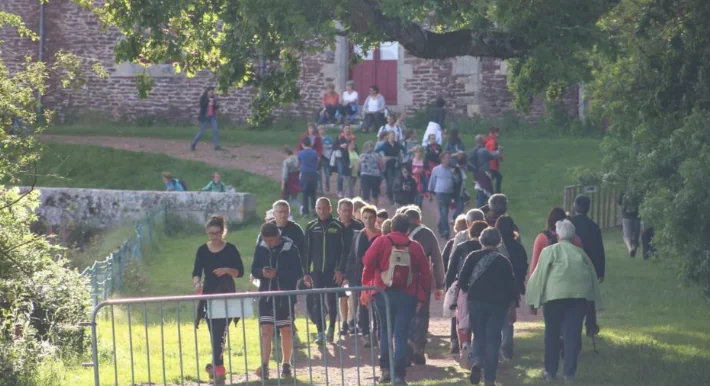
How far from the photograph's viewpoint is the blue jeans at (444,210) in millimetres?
21906

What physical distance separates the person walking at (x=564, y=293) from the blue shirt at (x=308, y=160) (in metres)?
11.8

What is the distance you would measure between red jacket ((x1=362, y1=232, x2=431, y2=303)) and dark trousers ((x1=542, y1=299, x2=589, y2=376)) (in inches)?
48.2

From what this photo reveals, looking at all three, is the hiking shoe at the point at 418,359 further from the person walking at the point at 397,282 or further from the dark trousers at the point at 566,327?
the dark trousers at the point at 566,327

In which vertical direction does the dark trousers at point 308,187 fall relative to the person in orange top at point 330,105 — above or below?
below

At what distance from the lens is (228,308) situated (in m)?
11.1

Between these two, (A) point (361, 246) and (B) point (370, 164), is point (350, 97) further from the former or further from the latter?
(A) point (361, 246)

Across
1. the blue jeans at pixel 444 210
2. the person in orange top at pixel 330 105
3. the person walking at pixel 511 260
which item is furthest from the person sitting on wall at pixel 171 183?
the person walking at pixel 511 260

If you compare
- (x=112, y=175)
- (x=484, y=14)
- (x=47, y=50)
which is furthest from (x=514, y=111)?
(x=484, y=14)

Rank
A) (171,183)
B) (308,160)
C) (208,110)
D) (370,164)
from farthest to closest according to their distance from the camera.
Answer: (208,110)
(171,183)
(308,160)
(370,164)

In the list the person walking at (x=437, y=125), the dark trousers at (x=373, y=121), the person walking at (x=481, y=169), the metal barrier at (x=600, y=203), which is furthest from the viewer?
the dark trousers at (x=373, y=121)

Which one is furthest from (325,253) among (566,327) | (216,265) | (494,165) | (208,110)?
(208,110)

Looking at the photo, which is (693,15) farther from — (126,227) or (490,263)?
(126,227)

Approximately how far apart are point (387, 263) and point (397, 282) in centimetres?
20

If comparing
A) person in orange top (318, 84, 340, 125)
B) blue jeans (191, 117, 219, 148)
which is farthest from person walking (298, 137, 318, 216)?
person in orange top (318, 84, 340, 125)
